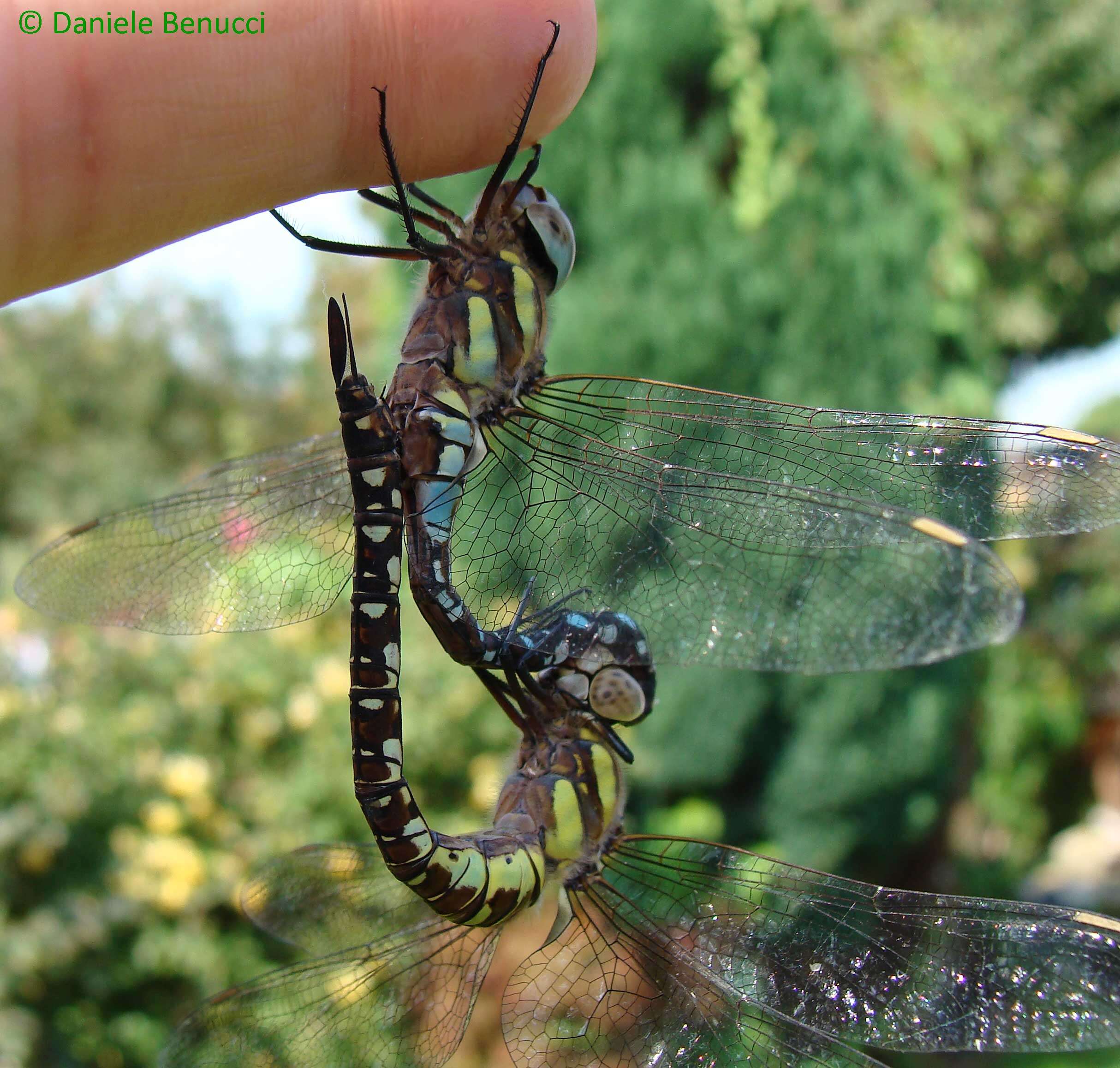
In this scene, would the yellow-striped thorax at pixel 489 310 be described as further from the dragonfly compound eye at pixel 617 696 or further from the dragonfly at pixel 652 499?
the dragonfly compound eye at pixel 617 696

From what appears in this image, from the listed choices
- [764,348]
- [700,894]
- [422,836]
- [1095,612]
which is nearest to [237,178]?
[422,836]

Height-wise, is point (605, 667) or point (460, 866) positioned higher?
point (605, 667)

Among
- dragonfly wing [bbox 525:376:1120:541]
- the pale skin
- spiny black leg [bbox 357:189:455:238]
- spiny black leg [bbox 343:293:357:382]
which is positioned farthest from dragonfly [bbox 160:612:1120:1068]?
the pale skin

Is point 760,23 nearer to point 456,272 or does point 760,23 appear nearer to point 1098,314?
point 456,272

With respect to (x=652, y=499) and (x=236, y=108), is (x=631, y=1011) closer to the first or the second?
(x=652, y=499)

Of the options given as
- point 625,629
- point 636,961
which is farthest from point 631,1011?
point 625,629
